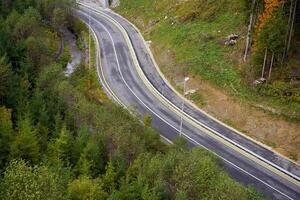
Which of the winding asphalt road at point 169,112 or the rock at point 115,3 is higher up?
the rock at point 115,3

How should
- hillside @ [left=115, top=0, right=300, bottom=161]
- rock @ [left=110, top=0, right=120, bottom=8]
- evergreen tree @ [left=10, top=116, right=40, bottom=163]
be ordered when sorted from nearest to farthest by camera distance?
evergreen tree @ [left=10, top=116, right=40, bottom=163] < hillside @ [left=115, top=0, right=300, bottom=161] < rock @ [left=110, top=0, right=120, bottom=8]

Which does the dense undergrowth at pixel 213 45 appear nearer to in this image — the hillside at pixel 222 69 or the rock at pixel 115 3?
the hillside at pixel 222 69

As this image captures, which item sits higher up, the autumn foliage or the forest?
the autumn foliage

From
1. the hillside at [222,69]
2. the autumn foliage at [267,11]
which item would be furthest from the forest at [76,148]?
the autumn foliage at [267,11]

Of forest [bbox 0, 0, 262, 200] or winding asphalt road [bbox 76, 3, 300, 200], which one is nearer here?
forest [bbox 0, 0, 262, 200]

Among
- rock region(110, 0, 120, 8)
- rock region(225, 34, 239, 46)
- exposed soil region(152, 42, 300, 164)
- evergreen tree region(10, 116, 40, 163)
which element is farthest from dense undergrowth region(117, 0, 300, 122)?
evergreen tree region(10, 116, 40, 163)

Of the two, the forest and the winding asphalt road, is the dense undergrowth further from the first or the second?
the forest

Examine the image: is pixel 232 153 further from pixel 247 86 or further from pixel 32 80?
pixel 32 80
